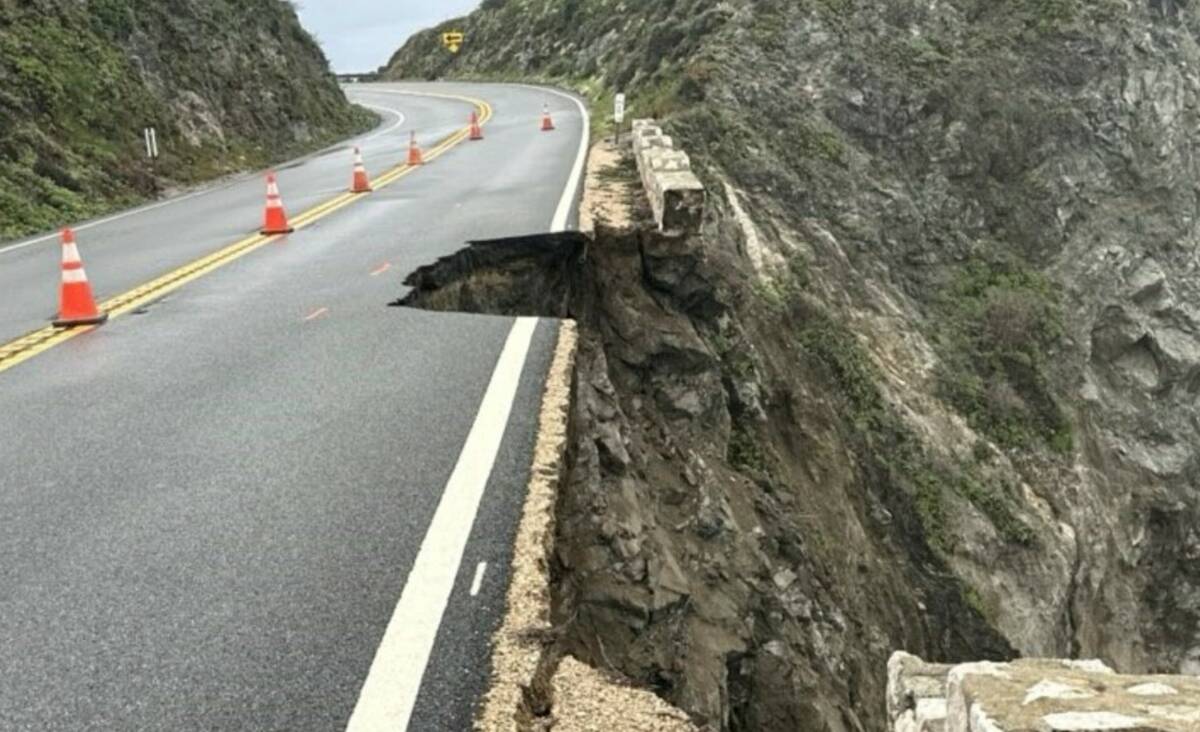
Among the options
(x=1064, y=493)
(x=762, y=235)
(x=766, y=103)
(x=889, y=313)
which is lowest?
(x=1064, y=493)

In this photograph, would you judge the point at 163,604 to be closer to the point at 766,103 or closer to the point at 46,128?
the point at 46,128

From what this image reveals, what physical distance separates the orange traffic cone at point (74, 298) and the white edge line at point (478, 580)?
5705 millimetres

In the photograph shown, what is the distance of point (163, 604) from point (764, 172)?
18040mm

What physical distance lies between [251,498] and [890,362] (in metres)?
15.4

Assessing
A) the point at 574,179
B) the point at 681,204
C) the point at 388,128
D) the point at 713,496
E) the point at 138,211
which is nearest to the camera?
the point at 713,496

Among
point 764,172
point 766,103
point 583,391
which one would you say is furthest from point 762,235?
point 583,391

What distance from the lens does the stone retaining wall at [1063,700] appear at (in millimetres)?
2529

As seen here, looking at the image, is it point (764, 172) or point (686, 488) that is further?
point (764, 172)

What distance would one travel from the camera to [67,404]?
6.39 metres

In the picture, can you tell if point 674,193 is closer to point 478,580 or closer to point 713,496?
point 713,496

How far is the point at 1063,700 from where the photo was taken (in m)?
2.67

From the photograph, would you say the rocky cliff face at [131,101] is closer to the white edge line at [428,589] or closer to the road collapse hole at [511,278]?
the road collapse hole at [511,278]

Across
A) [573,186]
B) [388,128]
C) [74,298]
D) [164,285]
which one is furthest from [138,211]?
[388,128]

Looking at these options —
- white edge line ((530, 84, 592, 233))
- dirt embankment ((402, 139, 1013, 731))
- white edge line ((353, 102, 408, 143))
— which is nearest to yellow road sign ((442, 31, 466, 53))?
white edge line ((353, 102, 408, 143))
